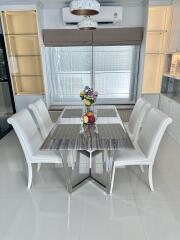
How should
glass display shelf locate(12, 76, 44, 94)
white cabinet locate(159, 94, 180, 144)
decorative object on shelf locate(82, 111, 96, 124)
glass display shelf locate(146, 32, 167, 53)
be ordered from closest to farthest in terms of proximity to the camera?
decorative object on shelf locate(82, 111, 96, 124)
white cabinet locate(159, 94, 180, 144)
glass display shelf locate(146, 32, 167, 53)
glass display shelf locate(12, 76, 44, 94)

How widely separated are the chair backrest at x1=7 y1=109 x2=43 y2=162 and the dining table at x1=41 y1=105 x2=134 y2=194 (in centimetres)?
27

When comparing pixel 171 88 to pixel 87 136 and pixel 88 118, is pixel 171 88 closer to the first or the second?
pixel 88 118

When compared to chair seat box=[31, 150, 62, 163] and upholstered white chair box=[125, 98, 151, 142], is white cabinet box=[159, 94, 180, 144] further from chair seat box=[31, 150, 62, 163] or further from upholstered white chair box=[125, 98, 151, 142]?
chair seat box=[31, 150, 62, 163]

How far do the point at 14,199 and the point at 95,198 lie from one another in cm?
90

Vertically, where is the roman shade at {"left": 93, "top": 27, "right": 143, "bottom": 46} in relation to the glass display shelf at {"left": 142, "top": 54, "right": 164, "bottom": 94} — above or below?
above

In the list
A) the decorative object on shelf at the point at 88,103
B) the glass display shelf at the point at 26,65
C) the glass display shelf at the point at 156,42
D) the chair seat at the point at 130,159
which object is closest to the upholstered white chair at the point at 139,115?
the chair seat at the point at 130,159

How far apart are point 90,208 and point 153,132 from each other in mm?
1026

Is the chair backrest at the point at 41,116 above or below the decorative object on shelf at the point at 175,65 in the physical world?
below

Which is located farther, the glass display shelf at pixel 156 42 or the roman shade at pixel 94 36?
the glass display shelf at pixel 156 42

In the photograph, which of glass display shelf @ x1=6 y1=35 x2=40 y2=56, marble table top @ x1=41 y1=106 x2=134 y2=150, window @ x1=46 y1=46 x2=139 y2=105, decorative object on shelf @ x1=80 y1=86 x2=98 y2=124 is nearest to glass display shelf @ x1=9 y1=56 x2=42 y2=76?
glass display shelf @ x1=6 y1=35 x2=40 y2=56

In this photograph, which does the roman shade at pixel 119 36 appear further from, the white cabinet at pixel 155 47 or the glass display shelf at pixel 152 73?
the glass display shelf at pixel 152 73

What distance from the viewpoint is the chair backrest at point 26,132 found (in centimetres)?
178

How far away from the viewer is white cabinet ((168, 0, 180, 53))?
2.93 meters

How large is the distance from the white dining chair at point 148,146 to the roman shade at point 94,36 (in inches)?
80.0
